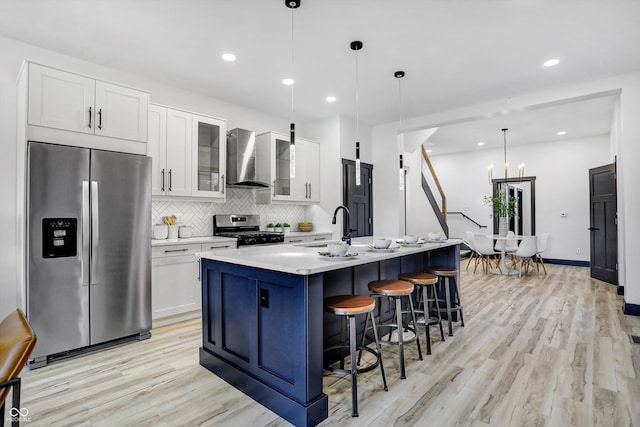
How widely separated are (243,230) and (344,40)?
2987 millimetres

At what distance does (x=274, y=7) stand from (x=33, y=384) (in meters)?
3.41

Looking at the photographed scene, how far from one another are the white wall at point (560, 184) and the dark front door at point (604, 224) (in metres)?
1.52

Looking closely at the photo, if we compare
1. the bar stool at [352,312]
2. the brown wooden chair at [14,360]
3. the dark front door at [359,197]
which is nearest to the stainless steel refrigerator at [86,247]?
the brown wooden chair at [14,360]

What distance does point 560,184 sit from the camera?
7953 millimetres

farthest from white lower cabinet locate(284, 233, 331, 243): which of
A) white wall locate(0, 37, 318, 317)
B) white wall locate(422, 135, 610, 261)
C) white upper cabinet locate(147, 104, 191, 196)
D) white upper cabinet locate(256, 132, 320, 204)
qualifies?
white wall locate(422, 135, 610, 261)

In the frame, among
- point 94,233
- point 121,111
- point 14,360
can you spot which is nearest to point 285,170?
point 121,111

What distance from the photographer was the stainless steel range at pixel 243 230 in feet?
14.8

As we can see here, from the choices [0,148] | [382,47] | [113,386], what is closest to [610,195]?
[382,47]

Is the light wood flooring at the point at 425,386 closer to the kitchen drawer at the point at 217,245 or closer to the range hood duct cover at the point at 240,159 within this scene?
the kitchen drawer at the point at 217,245

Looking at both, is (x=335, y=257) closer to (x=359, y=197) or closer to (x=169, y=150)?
(x=169, y=150)

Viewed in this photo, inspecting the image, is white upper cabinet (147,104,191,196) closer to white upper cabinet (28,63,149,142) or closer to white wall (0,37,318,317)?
white upper cabinet (28,63,149,142)

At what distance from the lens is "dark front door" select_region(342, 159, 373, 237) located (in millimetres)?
5898

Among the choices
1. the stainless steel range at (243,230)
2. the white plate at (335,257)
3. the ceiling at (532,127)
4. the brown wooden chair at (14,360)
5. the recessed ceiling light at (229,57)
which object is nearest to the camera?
the brown wooden chair at (14,360)

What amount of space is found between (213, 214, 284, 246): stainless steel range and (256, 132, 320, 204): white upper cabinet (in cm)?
41
